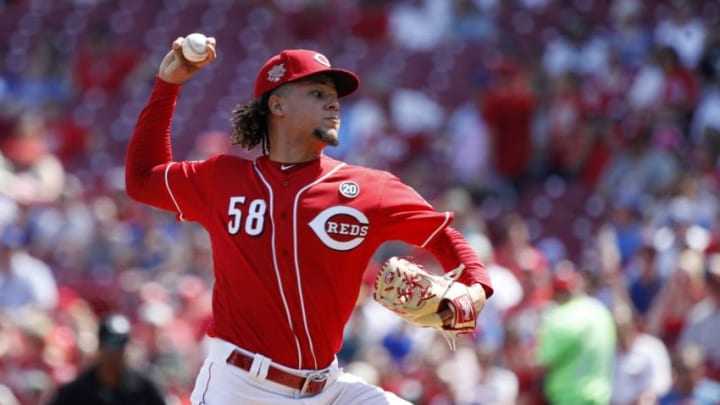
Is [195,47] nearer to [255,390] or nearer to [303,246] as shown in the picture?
[303,246]

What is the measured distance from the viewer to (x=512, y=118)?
11664 millimetres

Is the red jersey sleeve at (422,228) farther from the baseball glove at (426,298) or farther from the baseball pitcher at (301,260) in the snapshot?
the baseball glove at (426,298)

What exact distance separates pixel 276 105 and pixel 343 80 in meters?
0.26

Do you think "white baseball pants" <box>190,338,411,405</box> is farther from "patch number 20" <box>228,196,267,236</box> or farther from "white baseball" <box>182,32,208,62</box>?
"white baseball" <box>182,32,208,62</box>

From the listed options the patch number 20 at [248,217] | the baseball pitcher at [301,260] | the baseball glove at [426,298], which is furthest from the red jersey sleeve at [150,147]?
the baseball glove at [426,298]

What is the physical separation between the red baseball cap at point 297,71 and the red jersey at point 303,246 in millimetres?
332

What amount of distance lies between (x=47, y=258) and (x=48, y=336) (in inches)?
125

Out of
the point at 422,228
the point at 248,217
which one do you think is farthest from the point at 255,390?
the point at 422,228

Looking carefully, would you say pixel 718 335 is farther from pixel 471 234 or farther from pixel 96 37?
pixel 96 37

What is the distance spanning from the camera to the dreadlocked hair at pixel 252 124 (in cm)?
512

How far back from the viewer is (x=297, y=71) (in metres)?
4.91

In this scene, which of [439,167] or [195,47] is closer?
[195,47]

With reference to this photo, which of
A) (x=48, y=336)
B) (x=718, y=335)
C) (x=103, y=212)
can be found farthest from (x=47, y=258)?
(x=718, y=335)

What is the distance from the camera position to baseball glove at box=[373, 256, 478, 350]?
4.50 m
